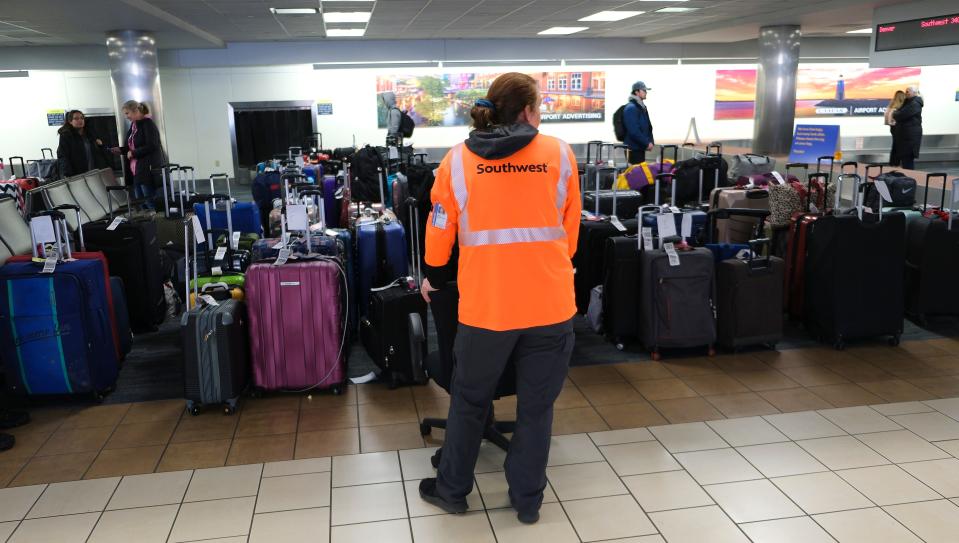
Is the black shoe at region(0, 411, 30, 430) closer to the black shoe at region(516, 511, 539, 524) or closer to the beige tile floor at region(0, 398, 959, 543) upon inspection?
the beige tile floor at region(0, 398, 959, 543)

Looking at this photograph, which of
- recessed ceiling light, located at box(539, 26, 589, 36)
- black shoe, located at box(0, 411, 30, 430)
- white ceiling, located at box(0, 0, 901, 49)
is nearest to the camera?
black shoe, located at box(0, 411, 30, 430)

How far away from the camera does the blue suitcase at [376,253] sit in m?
5.48

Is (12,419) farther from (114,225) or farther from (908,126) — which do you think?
(908,126)

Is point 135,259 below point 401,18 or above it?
below

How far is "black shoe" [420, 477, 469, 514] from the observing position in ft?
10.6

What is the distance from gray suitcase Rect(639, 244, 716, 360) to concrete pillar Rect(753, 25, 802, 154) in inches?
387

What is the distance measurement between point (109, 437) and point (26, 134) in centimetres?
1479

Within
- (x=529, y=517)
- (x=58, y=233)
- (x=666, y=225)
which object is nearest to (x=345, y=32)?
(x=58, y=233)

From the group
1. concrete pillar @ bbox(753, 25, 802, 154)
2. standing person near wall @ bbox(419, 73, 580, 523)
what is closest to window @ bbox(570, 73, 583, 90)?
concrete pillar @ bbox(753, 25, 802, 154)

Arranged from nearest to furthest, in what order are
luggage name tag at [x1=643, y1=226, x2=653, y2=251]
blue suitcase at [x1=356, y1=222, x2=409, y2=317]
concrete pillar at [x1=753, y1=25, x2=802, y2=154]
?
1. luggage name tag at [x1=643, y1=226, x2=653, y2=251]
2. blue suitcase at [x1=356, y1=222, x2=409, y2=317]
3. concrete pillar at [x1=753, y1=25, x2=802, y2=154]

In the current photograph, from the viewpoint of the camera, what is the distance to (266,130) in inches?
666

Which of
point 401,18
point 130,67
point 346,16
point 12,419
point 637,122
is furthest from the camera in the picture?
point 130,67

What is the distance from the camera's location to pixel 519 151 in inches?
111

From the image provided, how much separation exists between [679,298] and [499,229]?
2.45 m
